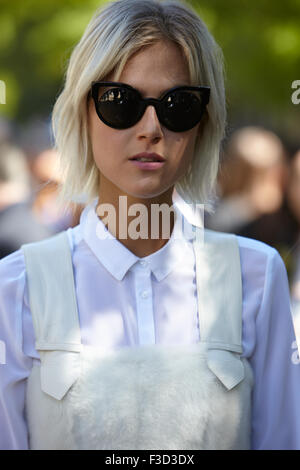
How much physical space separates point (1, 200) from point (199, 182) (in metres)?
1.48

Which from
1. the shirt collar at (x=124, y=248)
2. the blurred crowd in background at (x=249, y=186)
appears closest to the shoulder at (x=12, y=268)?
the shirt collar at (x=124, y=248)

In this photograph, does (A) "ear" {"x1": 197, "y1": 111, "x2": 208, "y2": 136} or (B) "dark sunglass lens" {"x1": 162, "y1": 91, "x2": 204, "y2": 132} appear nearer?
(B) "dark sunglass lens" {"x1": 162, "y1": 91, "x2": 204, "y2": 132}

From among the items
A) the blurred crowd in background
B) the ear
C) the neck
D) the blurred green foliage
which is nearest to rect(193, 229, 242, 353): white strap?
the neck

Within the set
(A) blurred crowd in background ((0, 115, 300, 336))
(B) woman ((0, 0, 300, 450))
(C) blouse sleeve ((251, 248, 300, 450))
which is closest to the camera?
(B) woman ((0, 0, 300, 450))

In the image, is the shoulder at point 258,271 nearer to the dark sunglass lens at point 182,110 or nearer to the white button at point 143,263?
the white button at point 143,263

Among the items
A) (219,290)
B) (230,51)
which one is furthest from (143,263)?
(230,51)

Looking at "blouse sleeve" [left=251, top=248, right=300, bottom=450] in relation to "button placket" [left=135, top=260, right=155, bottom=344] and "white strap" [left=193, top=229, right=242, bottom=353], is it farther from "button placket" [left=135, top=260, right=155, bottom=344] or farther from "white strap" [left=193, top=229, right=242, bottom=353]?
"button placket" [left=135, top=260, right=155, bottom=344]

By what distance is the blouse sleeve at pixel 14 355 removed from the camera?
171cm

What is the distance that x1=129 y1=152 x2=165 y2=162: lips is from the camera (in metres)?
1.73

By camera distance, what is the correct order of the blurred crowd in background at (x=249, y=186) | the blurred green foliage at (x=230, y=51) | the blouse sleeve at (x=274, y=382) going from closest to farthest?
the blouse sleeve at (x=274, y=382)
the blurred crowd in background at (x=249, y=186)
the blurred green foliage at (x=230, y=51)

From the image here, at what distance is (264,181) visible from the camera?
3.81 metres

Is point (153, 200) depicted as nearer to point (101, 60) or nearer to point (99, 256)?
point (99, 256)

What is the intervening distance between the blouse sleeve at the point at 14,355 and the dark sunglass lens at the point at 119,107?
45 cm
